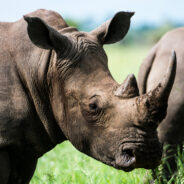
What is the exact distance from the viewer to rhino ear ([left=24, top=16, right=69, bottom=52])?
4293 millimetres

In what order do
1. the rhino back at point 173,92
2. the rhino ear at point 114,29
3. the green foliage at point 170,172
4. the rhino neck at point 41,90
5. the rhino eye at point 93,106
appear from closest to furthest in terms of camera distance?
the rhino eye at point 93,106 < the rhino neck at point 41,90 < the rhino ear at point 114,29 < the green foliage at point 170,172 < the rhino back at point 173,92

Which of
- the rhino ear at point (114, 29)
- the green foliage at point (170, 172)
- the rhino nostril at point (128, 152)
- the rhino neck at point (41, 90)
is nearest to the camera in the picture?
the rhino nostril at point (128, 152)

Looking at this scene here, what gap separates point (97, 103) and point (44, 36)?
0.76 metres

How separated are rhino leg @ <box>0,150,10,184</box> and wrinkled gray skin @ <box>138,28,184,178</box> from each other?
2346mm

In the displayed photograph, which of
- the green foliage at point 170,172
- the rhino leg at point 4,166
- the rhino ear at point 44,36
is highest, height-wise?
the rhino ear at point 44,36

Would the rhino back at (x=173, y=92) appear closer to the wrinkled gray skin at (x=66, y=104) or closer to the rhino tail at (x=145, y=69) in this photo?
the rhino tail at (x=145, y=69)

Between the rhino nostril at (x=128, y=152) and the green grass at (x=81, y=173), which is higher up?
the rhino nostril at (x=128, y=152)

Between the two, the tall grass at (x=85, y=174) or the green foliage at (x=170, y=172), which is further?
the tall grass at (x=85, y=174)

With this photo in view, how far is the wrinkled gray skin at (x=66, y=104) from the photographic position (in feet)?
13.2

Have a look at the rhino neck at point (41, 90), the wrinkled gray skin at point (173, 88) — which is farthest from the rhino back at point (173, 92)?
the rhino neck at point (41, 90)

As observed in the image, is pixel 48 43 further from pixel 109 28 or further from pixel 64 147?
pixel 64 147

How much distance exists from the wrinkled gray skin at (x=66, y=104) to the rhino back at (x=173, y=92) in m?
1.66

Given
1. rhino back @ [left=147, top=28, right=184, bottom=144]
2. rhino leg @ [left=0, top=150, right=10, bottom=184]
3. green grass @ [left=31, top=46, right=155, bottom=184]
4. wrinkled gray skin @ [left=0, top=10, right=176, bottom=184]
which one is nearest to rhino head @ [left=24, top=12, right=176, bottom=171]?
wrinkled gray skin @ [left=0, top=10, right=176, bottom=184]

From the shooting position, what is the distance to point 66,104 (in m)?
4.40
